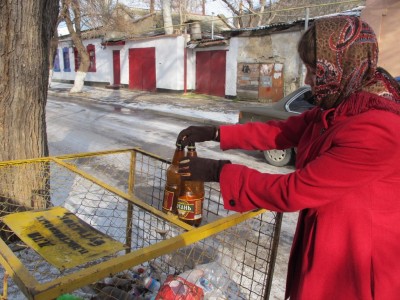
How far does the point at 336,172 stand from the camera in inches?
50.3

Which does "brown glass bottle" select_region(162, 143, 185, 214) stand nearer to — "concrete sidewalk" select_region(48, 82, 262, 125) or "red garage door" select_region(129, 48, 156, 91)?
"concrete sidewalk" select_region(48, 82, 262, 125)

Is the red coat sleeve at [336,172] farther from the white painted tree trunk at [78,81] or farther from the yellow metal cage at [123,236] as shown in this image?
the white painted tree trunk at [78,81]

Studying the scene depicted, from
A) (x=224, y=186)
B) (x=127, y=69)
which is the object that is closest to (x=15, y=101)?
(x=224, y=186)

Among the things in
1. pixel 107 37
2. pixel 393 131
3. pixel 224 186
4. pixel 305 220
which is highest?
pixel 107 37

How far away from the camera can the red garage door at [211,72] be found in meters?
18.0

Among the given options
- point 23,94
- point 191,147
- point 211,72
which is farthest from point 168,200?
point 211,72

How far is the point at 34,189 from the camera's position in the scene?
3172mm

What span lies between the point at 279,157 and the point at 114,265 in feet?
18.4

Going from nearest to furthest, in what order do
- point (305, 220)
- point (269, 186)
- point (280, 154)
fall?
point (269, 186) → point (305, 220) → point (280, 154)

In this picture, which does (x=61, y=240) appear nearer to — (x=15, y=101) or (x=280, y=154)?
(x=15, y=101)

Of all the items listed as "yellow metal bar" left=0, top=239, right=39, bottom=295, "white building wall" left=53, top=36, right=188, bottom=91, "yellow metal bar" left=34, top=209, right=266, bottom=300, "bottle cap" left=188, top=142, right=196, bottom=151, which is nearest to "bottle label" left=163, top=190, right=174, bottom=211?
"bottle cap" left=188, top=142, right=196, bottom=151

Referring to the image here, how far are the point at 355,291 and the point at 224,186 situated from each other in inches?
Answer: 24.1

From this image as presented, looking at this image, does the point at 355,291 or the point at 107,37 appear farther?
the point at 107,37

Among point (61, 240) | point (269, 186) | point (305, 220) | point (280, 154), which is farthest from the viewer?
point (280, 154)
